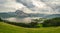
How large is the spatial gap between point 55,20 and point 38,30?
0.44 metres

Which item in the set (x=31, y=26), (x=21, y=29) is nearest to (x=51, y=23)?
(x=31, y=26)

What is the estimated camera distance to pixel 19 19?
12.1ft

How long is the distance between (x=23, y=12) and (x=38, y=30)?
0.51m

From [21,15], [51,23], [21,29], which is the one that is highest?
[21,15]

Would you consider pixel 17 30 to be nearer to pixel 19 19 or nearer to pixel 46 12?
pixel 19 19

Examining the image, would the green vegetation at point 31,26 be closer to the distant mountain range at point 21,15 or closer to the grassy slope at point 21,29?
→ the grassy slope at point 21,29

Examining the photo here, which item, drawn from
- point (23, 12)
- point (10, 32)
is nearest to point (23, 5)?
point (23, 12)

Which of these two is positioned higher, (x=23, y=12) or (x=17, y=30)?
(x=23, y=12)

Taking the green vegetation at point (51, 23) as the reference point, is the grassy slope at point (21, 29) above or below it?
below

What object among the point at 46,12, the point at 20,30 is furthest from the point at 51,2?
the point at 20,30

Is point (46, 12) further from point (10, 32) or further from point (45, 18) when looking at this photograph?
point (10, 32)

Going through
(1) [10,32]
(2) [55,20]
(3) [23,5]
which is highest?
(3) [23,5]

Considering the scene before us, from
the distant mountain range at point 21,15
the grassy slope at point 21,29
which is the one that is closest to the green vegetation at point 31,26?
the grassy slope at point 21,29

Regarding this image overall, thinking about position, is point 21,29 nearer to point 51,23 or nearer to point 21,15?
point 21,15
